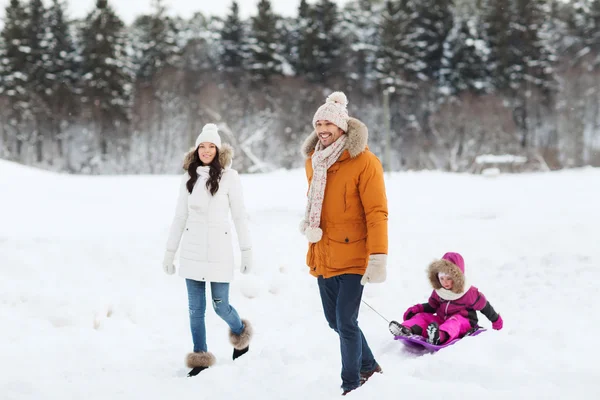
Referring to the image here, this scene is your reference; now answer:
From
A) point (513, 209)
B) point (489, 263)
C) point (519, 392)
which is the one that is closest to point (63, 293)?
point (519, 392)

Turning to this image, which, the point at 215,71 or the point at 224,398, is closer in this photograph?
the point at 224,398

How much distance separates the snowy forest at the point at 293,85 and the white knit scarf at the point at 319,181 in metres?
34.8

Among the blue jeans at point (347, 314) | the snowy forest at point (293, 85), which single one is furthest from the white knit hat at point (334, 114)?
the snowy forest at point (293, 85)

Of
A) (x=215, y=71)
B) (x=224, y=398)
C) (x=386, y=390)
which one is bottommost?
(x=224, y=398)

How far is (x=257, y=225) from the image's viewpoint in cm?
992

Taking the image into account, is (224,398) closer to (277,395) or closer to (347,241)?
(277,395)

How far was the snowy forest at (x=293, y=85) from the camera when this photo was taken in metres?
40.1

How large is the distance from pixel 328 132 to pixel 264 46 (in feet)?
135

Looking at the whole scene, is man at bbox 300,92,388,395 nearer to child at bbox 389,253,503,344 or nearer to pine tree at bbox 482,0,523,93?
child at bbox 389,253,503,344

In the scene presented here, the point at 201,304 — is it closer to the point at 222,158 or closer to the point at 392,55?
the point at 222,158

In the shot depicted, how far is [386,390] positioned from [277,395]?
1009mm

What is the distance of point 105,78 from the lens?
40906 millimetres

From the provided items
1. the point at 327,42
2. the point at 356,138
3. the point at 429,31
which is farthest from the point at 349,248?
the point at 429,31

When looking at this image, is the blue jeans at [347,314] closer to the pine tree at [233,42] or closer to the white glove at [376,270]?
the white glove at [376,270]
